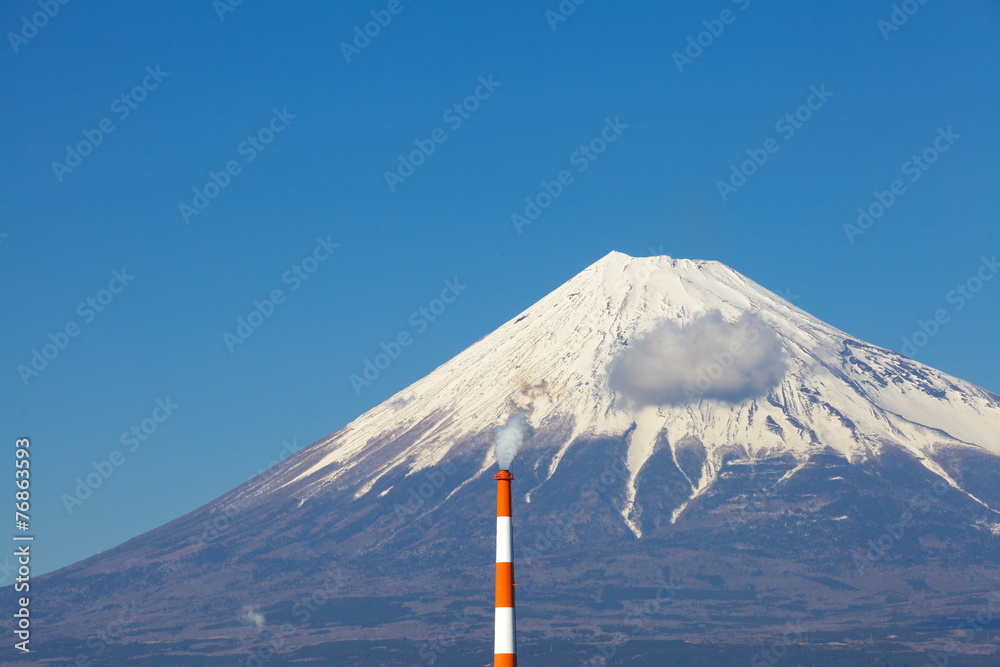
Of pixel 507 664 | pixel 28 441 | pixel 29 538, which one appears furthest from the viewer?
pixel 28 441

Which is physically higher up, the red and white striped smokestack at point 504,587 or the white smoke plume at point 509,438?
the white smoke plume at point 509,438

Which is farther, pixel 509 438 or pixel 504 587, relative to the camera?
pixel 509 438

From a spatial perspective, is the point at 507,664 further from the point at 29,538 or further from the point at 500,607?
the point at 29,538

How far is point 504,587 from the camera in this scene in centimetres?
5169

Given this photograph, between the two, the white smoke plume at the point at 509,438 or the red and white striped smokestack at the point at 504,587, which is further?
the white smoke plume at the point at 509,438

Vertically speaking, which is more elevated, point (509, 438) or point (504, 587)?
point (509, 438)

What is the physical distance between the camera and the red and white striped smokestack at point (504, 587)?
5072cm

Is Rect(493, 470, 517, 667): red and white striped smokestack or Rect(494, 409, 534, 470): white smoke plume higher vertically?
Rect(494, 409, 534, 470): white smoke plume

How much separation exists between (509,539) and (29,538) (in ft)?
68.6

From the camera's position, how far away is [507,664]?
5041 cm

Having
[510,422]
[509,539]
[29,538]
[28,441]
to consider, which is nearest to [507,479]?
[509,539]

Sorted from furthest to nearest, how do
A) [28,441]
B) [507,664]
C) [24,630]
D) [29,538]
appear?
[24,630], [28,441], [29,538], [507,664]

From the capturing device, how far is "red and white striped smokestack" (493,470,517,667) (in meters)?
50.7

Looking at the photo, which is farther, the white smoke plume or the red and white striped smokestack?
the white smoke plume
